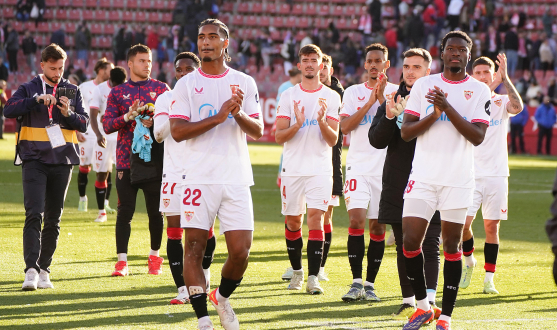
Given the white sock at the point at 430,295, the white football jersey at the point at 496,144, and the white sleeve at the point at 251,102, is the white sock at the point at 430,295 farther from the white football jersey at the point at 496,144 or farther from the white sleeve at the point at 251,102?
the white sleeve at the point at 251,102

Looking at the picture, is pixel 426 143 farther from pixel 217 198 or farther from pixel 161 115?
pixel 161 115

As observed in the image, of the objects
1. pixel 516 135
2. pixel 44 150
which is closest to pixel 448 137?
pixel 44 150

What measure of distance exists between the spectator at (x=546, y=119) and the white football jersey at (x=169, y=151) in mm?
22700

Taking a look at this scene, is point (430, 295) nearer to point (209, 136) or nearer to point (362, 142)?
point (362, 142)

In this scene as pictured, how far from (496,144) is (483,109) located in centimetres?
211

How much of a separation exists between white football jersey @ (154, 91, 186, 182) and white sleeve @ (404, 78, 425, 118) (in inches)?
78.7

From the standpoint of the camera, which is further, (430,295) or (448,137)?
(430,295)

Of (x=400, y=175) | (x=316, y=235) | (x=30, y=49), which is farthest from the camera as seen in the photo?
(x=30, y=49)

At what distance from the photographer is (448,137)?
571 centimetres

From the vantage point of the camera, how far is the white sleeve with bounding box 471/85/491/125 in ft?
18.7

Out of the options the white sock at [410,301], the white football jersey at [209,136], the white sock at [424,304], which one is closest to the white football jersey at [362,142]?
the white sock at [410,301]

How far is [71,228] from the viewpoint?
1080 cm

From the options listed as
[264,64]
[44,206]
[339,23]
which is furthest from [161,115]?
[339,23]

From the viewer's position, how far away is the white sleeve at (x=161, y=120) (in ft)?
22.0
